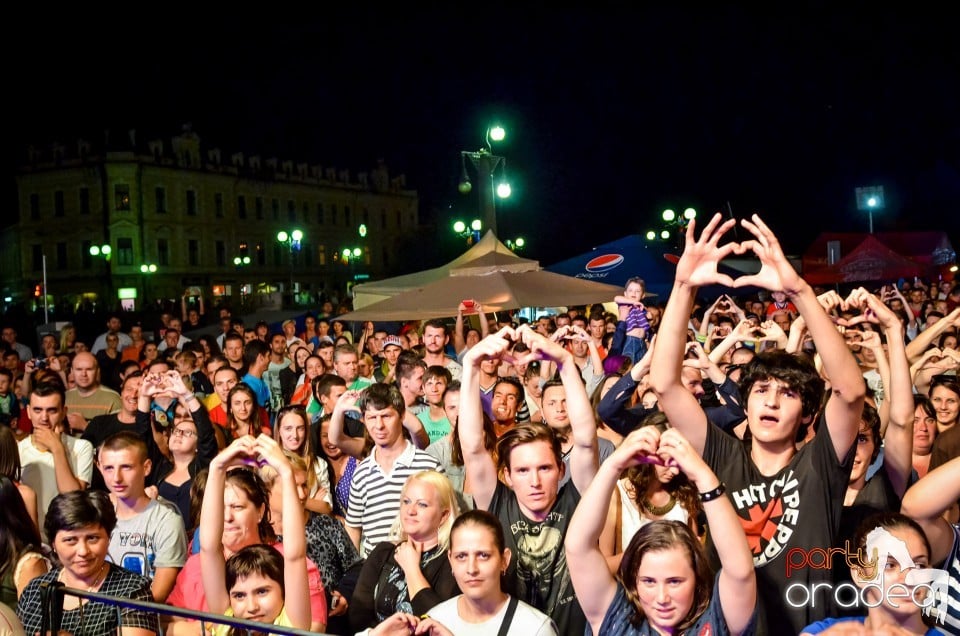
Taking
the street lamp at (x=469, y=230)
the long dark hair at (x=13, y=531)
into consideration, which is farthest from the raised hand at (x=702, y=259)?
the street lamp at (x=469, y=230)

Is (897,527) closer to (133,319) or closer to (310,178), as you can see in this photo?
(133,319)

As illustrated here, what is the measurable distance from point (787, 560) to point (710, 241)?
4.08 ft

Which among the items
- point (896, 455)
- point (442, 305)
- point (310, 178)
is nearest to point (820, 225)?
point (310, 178)

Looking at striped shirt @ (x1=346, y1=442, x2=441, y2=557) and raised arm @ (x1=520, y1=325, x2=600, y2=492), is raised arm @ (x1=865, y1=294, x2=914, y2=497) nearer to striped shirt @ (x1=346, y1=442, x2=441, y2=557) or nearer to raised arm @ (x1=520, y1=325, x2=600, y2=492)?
raised arm @ (x1=520, y1=325, x2=600, y2=492)

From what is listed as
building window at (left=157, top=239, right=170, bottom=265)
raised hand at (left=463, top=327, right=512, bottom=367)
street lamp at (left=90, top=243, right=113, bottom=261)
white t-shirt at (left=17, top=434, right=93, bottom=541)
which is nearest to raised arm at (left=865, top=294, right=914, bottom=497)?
raised hand at (left=463, top=327, right=512, bottom=367)

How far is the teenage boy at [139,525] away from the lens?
4.87 m

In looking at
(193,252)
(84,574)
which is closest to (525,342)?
(84,574)

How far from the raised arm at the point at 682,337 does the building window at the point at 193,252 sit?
73.0 metres

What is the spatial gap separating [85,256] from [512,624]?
235 ft

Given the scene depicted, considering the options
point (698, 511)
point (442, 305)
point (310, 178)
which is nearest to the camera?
point (698, 511)

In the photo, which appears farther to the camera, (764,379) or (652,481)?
(652,481)

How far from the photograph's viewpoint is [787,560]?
128 inches

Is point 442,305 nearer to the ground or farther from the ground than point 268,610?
farther from the ground

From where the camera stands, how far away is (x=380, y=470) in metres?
5.52
